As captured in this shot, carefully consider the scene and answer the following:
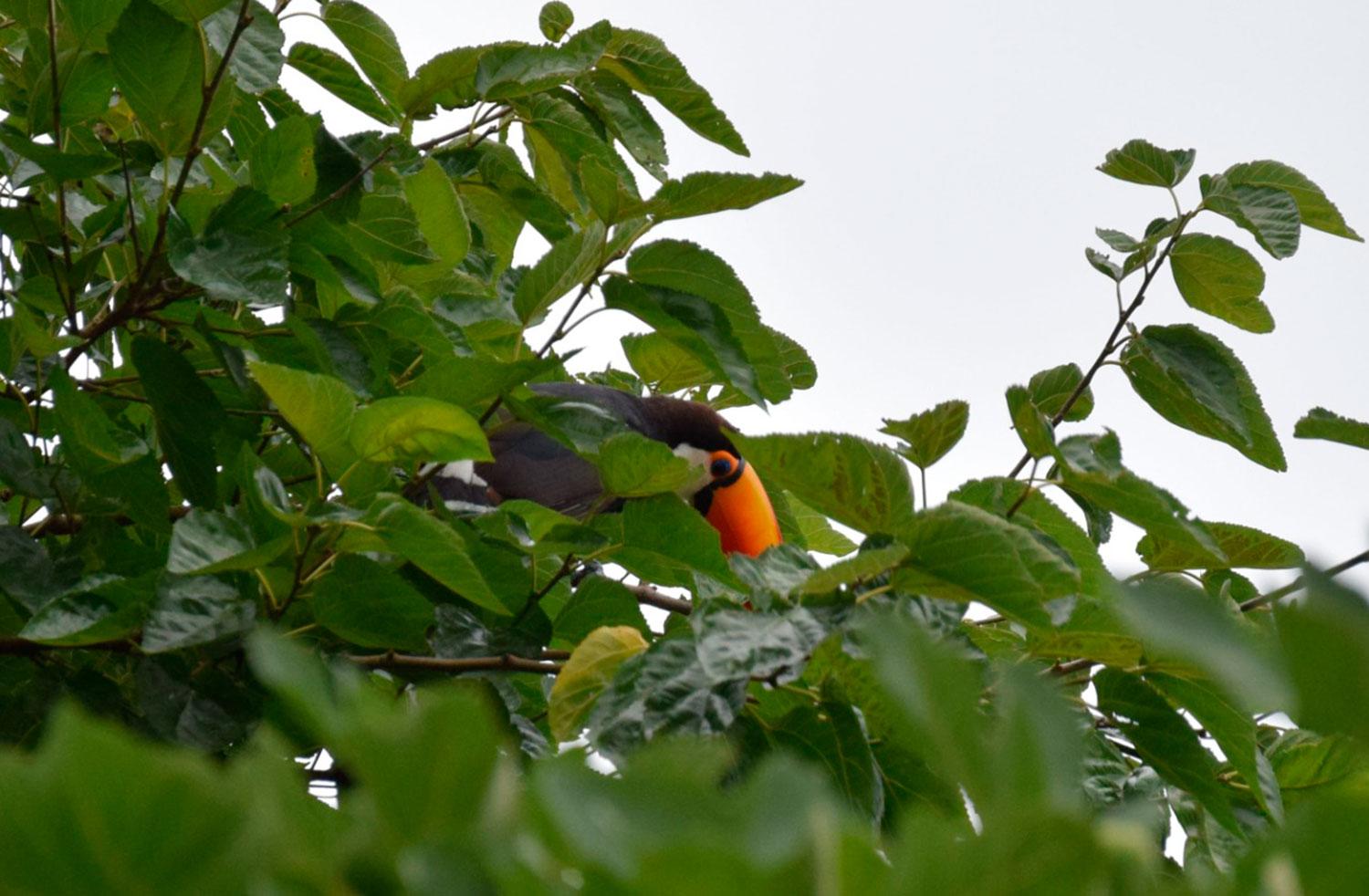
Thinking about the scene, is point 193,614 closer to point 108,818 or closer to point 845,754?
point 845,754

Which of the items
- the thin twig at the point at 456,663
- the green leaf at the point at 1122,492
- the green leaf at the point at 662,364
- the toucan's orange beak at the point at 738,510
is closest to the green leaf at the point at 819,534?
the green leaf at the point at 662,364

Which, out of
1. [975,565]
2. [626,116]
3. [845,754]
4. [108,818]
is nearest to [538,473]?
[626,116]

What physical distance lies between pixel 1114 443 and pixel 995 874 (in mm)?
893

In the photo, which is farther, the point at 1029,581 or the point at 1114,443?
the point at 1114,443

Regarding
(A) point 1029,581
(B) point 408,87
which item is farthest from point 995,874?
(B) point 408,87

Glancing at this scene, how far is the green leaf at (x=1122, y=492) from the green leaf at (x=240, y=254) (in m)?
0.78

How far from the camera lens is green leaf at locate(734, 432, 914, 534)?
1.06m

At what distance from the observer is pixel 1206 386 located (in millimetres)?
1502

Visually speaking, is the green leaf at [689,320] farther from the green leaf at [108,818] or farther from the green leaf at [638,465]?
the green leaf at [108,818]

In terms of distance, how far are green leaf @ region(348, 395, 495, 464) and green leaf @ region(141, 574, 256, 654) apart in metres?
0.17

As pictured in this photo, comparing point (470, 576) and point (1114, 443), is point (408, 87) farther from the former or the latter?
point (1114, 443)

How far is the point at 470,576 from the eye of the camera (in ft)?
3.91

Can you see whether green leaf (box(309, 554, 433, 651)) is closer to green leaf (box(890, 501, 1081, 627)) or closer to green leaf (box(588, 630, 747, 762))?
green leaf (box(588, 630, 747, 762))

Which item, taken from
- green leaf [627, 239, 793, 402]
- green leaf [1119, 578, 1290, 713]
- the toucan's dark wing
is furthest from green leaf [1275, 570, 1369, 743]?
the toucan's dark wing
